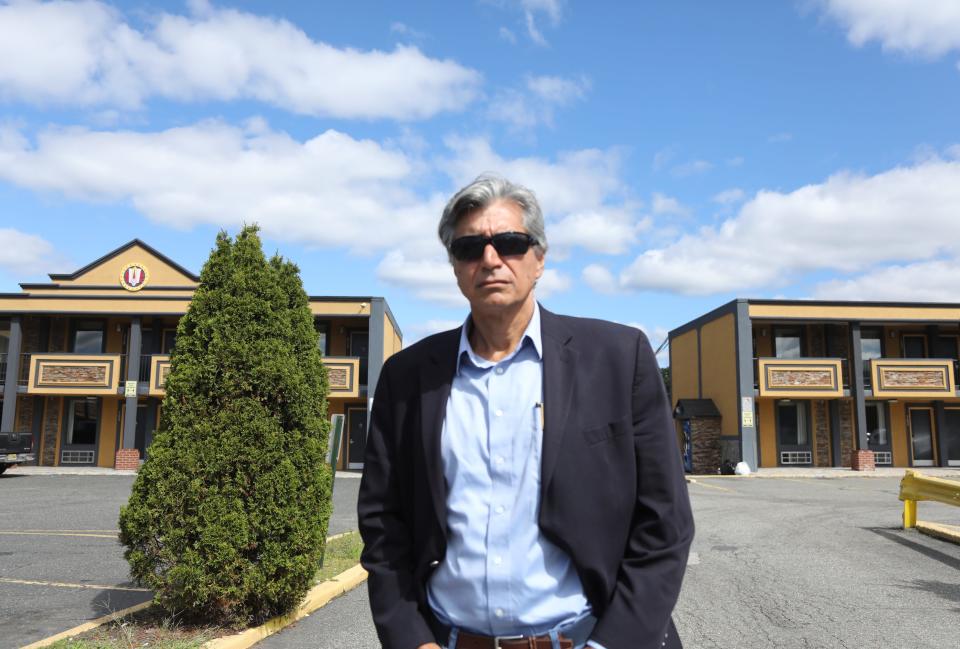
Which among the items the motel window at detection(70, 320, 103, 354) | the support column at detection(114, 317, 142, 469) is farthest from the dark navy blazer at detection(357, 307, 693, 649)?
the motel window at detection(70, 320, 103, 354)

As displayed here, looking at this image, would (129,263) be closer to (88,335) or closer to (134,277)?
(134,277)

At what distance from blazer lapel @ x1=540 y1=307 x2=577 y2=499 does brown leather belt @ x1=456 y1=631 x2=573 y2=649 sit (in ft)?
1.20

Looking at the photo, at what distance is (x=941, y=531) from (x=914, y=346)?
2332 cm

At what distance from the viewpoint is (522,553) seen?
1.90m

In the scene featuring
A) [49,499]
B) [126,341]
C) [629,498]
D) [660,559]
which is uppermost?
[126,341]

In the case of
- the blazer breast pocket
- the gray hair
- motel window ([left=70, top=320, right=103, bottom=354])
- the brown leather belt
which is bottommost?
the brown leather belt

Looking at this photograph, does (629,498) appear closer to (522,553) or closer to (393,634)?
(522,553)

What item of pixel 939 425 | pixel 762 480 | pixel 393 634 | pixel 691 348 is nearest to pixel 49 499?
pixel 393 634

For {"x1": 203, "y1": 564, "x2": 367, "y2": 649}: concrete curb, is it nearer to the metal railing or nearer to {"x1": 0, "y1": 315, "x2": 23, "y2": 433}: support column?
the metal railing

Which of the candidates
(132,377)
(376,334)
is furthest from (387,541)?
(132,377)

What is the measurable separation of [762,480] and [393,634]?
912 inches

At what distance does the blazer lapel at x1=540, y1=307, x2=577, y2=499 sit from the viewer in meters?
1.89

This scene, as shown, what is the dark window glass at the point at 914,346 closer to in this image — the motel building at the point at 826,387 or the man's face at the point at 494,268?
the motel building at the point at 826,387

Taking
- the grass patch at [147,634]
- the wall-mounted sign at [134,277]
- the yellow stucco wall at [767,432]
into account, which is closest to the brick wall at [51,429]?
the wall-mounted sign at [134,277]
